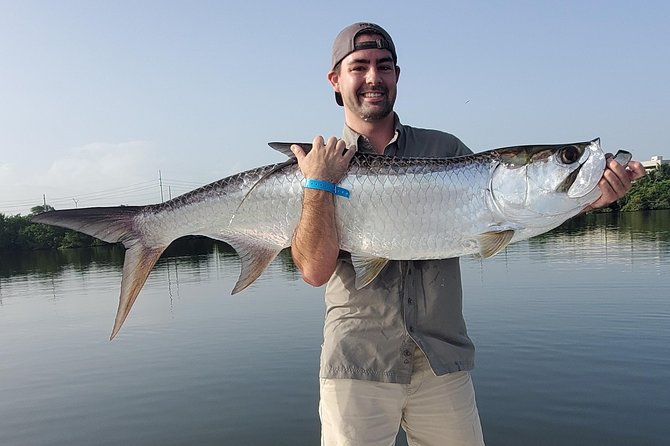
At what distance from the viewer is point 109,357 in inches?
594

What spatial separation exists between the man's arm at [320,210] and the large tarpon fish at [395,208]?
11 centimetres

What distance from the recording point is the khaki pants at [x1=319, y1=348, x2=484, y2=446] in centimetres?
356

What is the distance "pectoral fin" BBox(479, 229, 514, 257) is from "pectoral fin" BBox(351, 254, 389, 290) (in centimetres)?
61

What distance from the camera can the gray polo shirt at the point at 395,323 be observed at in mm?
3635

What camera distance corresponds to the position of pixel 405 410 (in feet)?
12.4

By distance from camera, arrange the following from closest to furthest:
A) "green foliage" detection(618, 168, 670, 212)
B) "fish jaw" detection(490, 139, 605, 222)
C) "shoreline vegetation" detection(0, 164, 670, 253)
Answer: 1. "fish jaw" detection(490, 139, 605, 222)
2. "shoreline vegetation" detection(0, 164, 670, 253)
3. "green foliage" detection(618, 168, 670, 212)

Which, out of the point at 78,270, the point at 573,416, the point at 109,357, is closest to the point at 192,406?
the point at 109,357

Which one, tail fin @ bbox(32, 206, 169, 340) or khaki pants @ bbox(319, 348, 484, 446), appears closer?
khaki pants @ bbox(319, 348, 484, 446)

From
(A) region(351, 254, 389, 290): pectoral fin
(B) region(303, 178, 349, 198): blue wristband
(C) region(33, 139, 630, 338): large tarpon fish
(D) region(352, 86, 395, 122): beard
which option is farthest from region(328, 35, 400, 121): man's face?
(A) region(351, 254, 389, 290): pectoral fin

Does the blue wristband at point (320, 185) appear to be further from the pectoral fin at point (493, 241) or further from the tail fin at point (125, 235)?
the tail fin at point (125, 235)

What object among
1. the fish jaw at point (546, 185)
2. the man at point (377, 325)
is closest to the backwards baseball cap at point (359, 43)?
the man at point (377, 325)

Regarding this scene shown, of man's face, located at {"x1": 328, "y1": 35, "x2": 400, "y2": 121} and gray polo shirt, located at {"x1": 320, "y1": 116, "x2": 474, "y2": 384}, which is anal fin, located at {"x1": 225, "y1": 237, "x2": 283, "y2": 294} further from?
man's face, located at {"x1": 328, "y1": 35, "x2": 400, "y2": 121}

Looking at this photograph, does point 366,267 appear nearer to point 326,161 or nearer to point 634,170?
point 326,161

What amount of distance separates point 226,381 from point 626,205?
276ft
